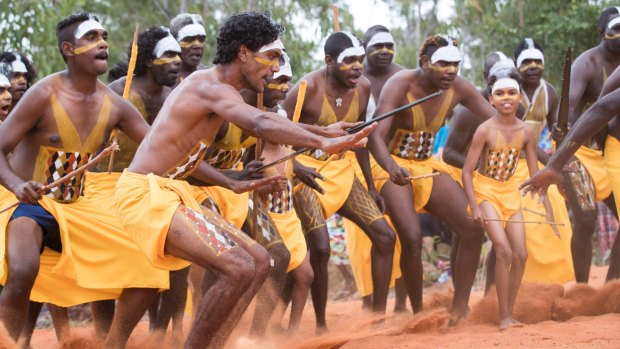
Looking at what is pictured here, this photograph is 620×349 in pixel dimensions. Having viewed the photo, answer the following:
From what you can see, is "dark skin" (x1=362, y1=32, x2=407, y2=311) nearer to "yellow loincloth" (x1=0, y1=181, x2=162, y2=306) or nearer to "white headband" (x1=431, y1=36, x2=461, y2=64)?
"white headband" (x1=431, y1=36, x2=461, y2=64)

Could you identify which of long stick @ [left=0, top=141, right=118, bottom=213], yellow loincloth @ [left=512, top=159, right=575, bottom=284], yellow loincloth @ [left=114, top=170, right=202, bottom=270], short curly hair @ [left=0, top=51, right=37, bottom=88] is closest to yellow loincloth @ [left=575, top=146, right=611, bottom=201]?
yellow loincloth @ [left=512, top=159, right=575, bottom=284]

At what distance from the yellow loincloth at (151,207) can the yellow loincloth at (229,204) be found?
4.26 ft

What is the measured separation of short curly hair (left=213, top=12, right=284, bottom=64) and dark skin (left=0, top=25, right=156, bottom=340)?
987mm

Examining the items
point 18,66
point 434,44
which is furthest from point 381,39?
point 18,66

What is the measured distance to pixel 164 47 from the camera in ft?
24.6

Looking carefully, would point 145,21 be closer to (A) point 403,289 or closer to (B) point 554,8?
(B) point 554,8

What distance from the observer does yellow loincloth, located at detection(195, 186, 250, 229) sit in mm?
6852

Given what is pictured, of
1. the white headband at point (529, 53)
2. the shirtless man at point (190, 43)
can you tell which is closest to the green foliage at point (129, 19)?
the shirtless man at point (190, 43)

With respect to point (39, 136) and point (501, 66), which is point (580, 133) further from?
point (39, 136)

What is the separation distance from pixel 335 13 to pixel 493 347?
11.1 feet

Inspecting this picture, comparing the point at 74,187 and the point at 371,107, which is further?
the point at 371,107

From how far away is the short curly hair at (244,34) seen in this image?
5.60m

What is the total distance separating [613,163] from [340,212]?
197 centimetres

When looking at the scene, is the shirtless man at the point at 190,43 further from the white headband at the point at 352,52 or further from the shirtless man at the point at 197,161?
the shirtless man at the point at 197,161
